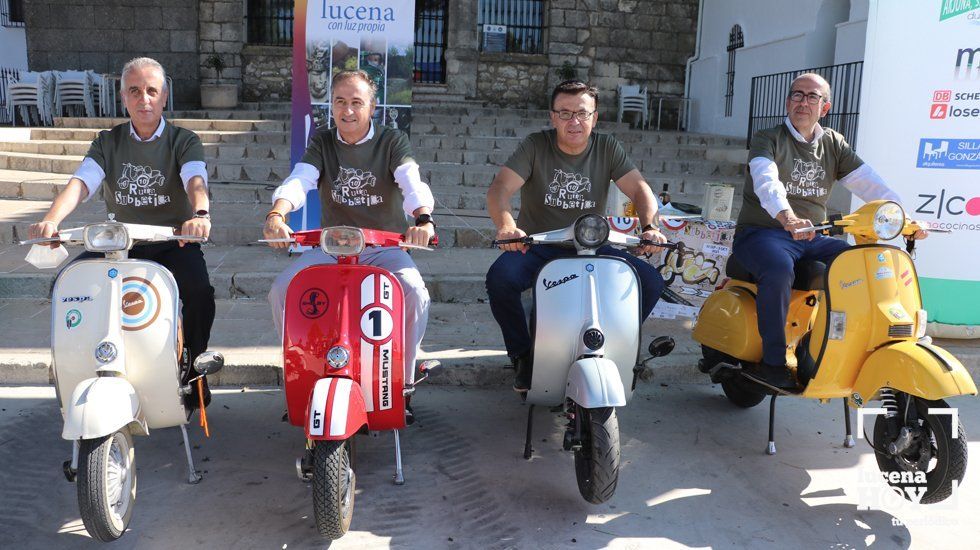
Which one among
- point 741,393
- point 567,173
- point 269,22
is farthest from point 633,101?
point 567,173

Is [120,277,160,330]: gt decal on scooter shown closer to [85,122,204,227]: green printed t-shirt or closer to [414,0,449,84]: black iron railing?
[85,122,204,227]: green printed t-shirt

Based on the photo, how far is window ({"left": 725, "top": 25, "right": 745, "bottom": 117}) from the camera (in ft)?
43.1

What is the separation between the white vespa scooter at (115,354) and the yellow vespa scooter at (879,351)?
2500 mm

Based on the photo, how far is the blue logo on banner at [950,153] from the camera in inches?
168

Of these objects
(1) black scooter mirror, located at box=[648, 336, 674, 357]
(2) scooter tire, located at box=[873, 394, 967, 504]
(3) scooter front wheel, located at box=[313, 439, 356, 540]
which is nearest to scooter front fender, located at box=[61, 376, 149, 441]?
(3) scooter front wheel, located at box=[313, 439, 356, 540]

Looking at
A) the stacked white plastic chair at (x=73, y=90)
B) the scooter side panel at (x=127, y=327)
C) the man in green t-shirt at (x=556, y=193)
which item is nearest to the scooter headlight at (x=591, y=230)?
the man in green t-shirt at (x=556, y=193)

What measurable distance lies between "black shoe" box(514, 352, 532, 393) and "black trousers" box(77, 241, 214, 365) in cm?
138

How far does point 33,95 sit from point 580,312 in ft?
42.8

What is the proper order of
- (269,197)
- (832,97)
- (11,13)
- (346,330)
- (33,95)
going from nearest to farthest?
1. (346,330)
2. (269,197)
3. (832,97)
4. (33,95)
5. (11,13)

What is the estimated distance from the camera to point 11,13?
1456cm

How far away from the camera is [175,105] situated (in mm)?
14234

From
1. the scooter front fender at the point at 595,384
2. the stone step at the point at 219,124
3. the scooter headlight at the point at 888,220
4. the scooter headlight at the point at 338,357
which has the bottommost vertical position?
the scooter front fender at the point at 595,384

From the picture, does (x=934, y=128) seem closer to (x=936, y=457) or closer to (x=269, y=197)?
(x=936, y=457)

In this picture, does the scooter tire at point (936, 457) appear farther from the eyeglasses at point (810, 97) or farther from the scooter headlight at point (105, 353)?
the scooter headlight at point (105, 353)
